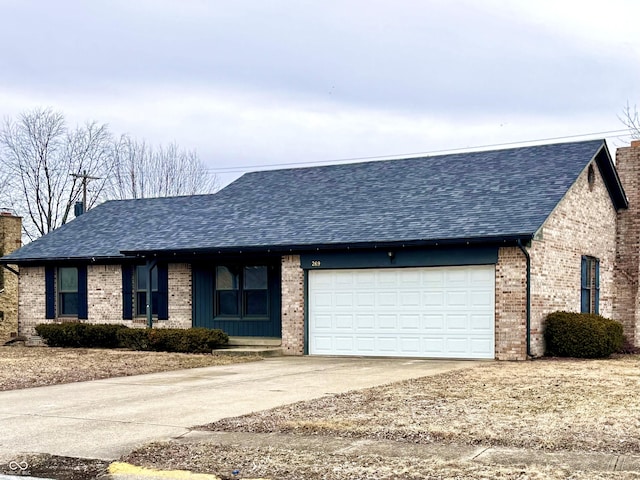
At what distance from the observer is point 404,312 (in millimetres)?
20453

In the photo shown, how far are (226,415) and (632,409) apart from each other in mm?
5146

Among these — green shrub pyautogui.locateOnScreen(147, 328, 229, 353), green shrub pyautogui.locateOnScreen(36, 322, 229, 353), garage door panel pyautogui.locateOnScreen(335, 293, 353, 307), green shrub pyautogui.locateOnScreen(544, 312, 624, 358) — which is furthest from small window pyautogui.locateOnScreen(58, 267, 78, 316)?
green shrub pyautogui.locateOnScreen(544, 312, 624, 358)

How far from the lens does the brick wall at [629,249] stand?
24.6 meters

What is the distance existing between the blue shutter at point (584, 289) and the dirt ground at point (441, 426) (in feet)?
25.7

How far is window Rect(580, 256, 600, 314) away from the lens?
74.9 feet

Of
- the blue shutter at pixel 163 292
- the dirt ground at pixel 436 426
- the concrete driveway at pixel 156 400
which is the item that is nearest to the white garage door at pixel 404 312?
the concrete driveway at pixel 156 400

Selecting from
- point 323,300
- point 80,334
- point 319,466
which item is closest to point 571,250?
point 323,300

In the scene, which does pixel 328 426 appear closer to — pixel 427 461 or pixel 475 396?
pixel 427 461

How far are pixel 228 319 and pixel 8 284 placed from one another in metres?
12.4

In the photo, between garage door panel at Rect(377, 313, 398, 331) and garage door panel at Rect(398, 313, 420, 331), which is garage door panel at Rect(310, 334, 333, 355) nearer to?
garage door panel at Rect(377, 313, 398, 331)

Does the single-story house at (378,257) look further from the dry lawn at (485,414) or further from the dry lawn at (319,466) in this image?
the dry lawn at (319,466)

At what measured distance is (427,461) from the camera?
7.95 metres

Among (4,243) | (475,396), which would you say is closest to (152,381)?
(475,396)

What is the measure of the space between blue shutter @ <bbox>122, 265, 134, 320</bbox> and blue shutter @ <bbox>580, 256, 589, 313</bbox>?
1279 centimetres
